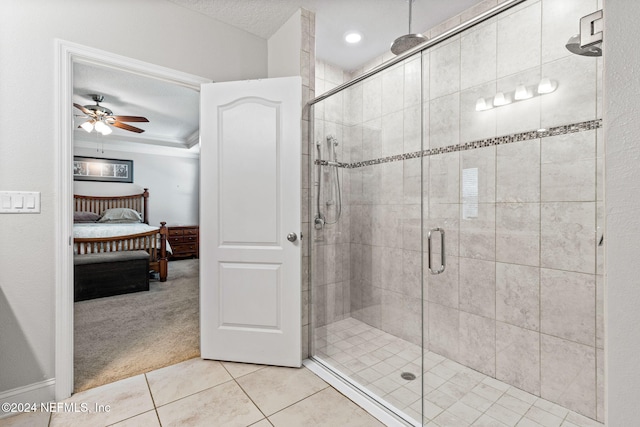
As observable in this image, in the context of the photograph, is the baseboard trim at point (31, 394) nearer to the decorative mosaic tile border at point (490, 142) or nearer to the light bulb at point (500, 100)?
the decorative mosaic tile border at point (490, 142)

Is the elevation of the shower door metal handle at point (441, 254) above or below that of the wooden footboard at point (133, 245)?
above

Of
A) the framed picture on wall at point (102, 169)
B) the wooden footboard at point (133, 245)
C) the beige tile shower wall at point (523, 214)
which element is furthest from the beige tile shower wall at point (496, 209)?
the framed picture on wall at point (102, 169)

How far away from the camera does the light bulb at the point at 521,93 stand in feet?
5.47

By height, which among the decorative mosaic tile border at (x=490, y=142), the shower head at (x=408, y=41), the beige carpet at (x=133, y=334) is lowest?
the beige carpet at (x=133, y=334)

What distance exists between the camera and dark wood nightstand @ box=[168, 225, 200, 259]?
6.44 meters

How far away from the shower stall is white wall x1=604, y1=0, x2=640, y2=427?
807 mm

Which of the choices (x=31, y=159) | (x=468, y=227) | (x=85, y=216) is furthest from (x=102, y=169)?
(x=468, y=227)

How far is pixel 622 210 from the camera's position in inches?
24.0

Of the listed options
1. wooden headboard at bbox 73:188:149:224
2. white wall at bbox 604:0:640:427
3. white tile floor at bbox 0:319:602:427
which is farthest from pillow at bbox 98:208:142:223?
white wall at bbox 604:0:640:427

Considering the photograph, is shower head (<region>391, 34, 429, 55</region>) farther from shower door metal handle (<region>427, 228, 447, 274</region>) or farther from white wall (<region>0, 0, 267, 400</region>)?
white wall (<region>0, 0, 267, 400</region>)

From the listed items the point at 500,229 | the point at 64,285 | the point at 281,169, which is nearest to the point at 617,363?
the point at 500,229

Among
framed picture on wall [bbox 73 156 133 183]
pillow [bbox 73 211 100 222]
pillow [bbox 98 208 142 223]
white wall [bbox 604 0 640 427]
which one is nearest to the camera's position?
white wall [bbox 604 0 640 427]

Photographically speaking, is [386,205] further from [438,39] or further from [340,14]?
[340,14]

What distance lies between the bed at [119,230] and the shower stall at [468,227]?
3.48 metres
